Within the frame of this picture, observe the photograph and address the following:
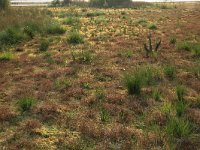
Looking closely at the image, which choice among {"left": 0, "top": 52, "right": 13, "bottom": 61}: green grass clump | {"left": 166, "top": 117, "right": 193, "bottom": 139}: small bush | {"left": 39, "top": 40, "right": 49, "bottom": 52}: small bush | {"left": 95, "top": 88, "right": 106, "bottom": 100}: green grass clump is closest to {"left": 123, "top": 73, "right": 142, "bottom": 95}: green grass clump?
{"left": 95, "top": 88, "right": 106, "bottom": 100}: green grass clump

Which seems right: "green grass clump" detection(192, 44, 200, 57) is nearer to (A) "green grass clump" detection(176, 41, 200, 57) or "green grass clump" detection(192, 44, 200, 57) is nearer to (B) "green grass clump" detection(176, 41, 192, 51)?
(A) "green grass clump" detection(176, 41, 200, 57)

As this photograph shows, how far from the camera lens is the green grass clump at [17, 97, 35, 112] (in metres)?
6.48

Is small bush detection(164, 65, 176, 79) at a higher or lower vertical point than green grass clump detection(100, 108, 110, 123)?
higher

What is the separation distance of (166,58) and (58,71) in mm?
3350

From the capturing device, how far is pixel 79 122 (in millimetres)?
5848

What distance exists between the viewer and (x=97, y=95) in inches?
280

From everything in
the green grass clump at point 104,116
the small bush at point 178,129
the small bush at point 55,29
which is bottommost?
the green grass clump at point 104,116

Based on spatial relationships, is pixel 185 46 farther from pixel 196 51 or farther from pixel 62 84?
pixel 62 84

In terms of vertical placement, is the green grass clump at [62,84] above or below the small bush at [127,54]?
below

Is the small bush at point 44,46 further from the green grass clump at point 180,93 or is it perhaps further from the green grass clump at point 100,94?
the green grass clump at point 180,93

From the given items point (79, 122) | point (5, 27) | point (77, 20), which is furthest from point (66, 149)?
point (77, 20)

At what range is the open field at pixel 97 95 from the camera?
208 inches

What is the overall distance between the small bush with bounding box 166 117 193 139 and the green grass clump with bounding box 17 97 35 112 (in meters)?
2.68

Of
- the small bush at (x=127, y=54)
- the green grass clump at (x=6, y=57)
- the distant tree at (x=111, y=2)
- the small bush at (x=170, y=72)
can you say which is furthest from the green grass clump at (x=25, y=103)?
the distant tree at (x=111, y=2)
